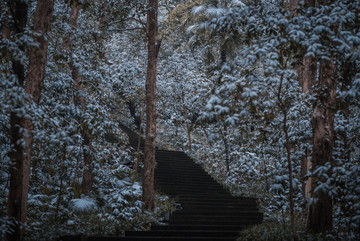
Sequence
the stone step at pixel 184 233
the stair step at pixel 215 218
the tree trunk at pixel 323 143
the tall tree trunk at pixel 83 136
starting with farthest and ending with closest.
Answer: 1. the stair step at pixel 215 218
2. the tall tree trunk at pixel 83 136
3. the stone step at pixel 184 233
4. the tree trunk at pixel 323 143

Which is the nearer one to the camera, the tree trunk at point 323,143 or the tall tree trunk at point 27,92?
the tall tree trunk at point 27,92

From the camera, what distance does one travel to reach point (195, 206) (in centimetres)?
1129

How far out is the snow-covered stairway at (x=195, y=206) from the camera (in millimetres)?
8117

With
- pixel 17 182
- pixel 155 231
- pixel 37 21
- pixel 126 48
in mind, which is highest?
pixel 126 48

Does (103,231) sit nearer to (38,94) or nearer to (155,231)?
(155,231)

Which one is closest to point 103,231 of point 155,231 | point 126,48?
point 155,231

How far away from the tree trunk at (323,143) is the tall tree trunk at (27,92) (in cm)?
504

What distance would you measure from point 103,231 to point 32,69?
3751mm

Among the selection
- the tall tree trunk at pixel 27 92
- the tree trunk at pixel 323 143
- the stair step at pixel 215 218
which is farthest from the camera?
the stair step at pixel 215 218

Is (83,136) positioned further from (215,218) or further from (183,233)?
(215,218)

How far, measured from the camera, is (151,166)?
1045 cm

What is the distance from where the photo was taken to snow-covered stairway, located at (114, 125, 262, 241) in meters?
8.12

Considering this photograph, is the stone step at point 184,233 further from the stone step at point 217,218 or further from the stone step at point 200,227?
the stone step at point 217,218

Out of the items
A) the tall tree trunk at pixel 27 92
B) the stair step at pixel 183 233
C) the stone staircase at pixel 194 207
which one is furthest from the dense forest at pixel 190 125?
the stair step at pixel 183 233
